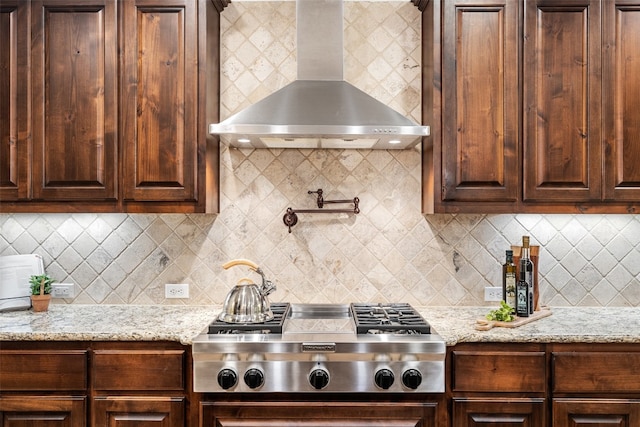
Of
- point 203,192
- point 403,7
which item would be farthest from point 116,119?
point 403,7

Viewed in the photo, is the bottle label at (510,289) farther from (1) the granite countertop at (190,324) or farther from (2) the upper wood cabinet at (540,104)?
(2) the upper wood cabinet at (540,104)

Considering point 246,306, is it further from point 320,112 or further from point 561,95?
point 561,95

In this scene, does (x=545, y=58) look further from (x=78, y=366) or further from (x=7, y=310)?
(x=7, y=310)

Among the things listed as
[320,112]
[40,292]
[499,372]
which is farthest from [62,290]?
[499,372]

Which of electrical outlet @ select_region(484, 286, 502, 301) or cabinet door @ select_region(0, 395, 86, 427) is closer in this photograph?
cabinet door @ select_region(0, 395, 86, 427)

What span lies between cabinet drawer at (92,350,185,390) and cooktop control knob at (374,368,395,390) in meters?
0.81

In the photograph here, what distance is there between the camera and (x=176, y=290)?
263 cm

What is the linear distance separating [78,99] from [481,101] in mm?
1957

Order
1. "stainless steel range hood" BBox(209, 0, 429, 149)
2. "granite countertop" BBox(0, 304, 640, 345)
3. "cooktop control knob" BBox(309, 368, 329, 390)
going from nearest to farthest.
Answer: "cooktop control knob" BBox(309, 368, 329, 390)
"granite countertop" BBox(0, 304, 640, 345)
"stainless steel range hood" BBox(209, 0, 429, 149)

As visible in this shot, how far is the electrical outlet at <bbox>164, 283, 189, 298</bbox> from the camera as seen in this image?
2631 millimetres

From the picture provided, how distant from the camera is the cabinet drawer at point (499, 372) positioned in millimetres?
1926

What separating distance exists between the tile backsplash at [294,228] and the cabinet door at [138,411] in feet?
2.47

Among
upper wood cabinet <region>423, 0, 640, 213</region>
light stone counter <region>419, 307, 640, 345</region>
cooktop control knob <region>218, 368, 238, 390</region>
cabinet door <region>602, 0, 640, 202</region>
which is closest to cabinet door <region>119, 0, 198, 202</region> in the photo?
cooktop control knob <region>218, 368, 238, 390</region>

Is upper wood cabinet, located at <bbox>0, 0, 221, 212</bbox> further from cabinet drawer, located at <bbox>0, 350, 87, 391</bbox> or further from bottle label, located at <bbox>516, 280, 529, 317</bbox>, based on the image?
bottle label, located at <bbox>516, 280, 529, 317</bbox>
